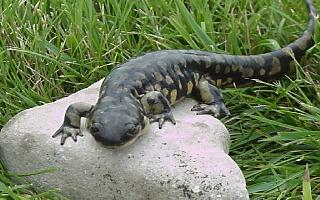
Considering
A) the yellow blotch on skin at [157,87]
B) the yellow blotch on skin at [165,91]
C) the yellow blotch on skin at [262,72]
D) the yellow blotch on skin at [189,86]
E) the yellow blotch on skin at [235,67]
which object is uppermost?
the yellow blotch on skin at [157,87]

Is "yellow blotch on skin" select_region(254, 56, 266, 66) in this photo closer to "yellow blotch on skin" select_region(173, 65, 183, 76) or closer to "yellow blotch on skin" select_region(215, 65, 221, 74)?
"yellow blotch on skin" select_region(215, 65, 221, 74)

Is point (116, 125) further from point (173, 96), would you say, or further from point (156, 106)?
point (173, 96)

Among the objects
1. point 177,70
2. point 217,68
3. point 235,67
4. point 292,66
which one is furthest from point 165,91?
point 292,66

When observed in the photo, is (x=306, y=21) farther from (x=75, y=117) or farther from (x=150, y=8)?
(x=75, y=117)

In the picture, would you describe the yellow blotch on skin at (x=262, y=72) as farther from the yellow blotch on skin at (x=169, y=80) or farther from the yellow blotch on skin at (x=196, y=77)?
the yellow blotch on skin at (x=169, y=80)

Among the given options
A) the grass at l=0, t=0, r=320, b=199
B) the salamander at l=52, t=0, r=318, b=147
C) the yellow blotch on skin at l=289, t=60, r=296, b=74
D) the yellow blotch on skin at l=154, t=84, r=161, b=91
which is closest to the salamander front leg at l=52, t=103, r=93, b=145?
the salamander at l=52, t=0, r=318, b=147

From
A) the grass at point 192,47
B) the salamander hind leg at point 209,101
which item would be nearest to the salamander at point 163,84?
the salamander hind leg at point 209,101
